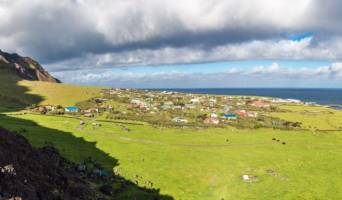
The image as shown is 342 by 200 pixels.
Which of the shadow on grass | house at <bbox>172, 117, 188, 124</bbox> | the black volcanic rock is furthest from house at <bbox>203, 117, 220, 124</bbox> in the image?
the black volcanic rock

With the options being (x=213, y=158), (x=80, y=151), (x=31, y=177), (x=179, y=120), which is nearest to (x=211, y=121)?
(x=179, y=120)

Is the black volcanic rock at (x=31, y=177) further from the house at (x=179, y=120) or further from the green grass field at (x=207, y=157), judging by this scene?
the house at (x=179, y=120)

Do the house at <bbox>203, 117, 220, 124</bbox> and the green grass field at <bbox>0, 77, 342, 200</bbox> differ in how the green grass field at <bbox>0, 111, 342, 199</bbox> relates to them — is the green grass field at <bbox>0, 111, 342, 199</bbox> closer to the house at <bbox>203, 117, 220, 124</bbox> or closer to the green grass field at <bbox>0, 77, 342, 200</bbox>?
the green grass field at <bbox>0, 77, 342, 200</bbox>

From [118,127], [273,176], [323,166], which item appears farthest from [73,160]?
[323,166]

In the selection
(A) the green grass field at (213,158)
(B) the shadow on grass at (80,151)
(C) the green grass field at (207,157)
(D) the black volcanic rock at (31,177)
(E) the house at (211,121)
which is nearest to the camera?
(D) the black volcanic rock at (31,177)

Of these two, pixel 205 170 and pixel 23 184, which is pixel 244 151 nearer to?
pixel 205 170

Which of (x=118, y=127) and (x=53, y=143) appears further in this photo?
(x=118, y=127)

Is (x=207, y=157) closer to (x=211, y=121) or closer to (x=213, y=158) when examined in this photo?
(x=213, y=158)

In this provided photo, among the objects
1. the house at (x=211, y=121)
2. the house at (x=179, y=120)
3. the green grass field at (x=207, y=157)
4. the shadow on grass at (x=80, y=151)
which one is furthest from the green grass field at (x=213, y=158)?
the house at (x=179, y=120)
